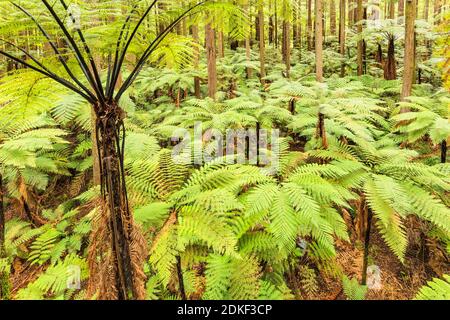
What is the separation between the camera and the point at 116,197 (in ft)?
6.12

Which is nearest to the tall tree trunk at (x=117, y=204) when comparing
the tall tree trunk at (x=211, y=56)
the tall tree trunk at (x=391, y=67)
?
the tall tree trunk at (x=211, y=56)

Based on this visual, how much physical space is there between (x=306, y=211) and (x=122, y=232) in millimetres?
1468

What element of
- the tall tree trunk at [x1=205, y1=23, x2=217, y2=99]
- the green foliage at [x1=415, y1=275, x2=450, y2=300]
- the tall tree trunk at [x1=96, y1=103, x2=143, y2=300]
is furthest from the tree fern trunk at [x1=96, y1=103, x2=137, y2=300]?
the tall tree trunk at [x1=205, y1=23, x2=217, y2=99]

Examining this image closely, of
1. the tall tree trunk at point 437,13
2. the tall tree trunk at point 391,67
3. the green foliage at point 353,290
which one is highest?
the tall tree trunk at point 437,13

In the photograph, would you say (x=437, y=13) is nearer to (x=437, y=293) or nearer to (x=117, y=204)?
(x=437, y=293)

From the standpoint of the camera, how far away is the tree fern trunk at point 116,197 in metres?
1.79

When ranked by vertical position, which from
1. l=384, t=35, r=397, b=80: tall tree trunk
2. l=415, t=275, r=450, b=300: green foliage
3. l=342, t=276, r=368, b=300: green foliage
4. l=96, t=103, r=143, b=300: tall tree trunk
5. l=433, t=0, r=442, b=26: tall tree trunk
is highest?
l=433, t=0, r=442, b=26: tall tree trunk

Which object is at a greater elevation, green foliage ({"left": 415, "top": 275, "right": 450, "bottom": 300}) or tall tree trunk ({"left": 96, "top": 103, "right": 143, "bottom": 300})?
tall tree trunk ({"left": 96, "top": 103, "right": 143, "bottom": 300})

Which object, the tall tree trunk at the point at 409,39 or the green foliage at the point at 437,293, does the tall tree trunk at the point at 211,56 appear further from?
the green foliage at the point at 437,293

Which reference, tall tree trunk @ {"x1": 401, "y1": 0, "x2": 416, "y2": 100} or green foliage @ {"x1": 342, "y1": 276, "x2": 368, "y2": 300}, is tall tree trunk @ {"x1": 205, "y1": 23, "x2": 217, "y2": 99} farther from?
green foliage @ {"x1": 342, "y1": 276, "x2": 368, "y2": 300}

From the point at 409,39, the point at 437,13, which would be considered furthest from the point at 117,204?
the point at 437,13

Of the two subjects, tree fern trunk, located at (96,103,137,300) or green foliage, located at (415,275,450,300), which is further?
green foliage, located at (415,275,450,300)

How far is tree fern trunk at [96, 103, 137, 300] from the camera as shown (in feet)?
5.89
